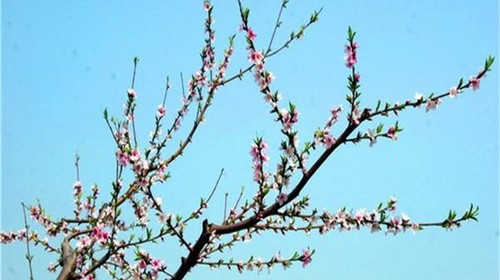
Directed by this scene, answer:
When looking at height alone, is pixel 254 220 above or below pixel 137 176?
below

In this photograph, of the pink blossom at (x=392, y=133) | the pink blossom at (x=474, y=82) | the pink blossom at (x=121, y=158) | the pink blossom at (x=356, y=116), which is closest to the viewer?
the pink blossom at (x=356, y=116)

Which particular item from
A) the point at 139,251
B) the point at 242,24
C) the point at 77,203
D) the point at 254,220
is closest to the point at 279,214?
the point at 254,220

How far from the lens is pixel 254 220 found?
457cm

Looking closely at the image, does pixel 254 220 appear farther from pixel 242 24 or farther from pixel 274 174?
pixel 242 24

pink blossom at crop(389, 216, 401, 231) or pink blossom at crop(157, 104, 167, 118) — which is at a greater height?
pink blossom at crop(157, 104, 167, 118)

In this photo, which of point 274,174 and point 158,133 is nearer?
point 274,174

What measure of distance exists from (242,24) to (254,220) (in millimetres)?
1537

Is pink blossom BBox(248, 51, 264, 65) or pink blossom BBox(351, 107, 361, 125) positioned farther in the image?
pink blossom BBox(248, 51, 264, 65)

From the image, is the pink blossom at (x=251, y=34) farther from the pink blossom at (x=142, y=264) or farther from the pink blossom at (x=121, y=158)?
the pink blossom at (x=142, y=264)

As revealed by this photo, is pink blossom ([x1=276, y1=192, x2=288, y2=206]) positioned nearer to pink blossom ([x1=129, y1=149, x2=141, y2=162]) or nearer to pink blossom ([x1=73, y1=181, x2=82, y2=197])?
pink blossom ([x1=129, y1=149, x2=141, y2=162])

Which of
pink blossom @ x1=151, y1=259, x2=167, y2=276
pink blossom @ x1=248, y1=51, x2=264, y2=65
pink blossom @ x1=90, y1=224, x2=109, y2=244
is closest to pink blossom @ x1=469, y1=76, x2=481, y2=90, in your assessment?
pink blossom @ x1=248, y1=51, x2=264, y2=65

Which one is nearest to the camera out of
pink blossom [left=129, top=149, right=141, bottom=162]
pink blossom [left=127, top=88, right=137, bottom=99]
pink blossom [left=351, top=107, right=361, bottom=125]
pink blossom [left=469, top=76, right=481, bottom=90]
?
pink blossom [left=351, top=107, right=361, bottom=125]

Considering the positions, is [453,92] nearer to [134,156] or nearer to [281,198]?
[281,198]

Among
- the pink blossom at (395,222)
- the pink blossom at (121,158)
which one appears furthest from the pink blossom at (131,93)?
the pink blossom at (395,222)
